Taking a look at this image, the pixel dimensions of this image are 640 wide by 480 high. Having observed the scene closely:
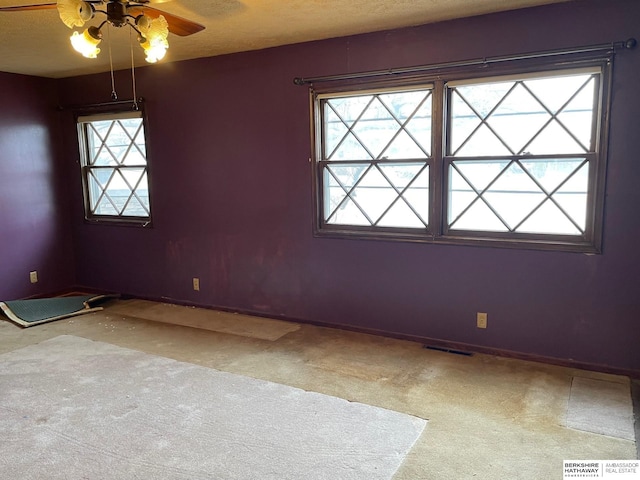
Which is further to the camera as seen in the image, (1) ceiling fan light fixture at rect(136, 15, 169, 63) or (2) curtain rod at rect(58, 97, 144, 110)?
(2) curtain rod at rect(58, 97, 144, 110)

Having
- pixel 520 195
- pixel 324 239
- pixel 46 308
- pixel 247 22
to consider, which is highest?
pixel 247 22

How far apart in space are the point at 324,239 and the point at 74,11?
95.7 inches

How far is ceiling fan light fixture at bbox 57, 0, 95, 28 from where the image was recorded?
A: 1.85 metres

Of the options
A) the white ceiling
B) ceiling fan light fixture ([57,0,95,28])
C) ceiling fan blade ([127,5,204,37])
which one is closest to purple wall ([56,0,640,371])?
the white ceiling

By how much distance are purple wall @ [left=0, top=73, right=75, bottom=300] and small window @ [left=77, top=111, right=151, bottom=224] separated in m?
0.35

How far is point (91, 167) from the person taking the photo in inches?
202

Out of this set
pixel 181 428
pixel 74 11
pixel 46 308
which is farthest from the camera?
pixel 46 308

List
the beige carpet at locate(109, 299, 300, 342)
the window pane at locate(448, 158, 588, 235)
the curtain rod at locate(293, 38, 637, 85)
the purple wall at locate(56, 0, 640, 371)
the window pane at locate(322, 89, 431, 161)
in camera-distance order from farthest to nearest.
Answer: the beige carpet at locate(109, 299, 300, 342)
the window pane at locate(322, 89, 431, 161)
the window pane at locate(448, 158, 588, 235)
the purple wall at locate(56, 0, 640, 371)
the curtain rod at locate(293, 38, 637, 85)

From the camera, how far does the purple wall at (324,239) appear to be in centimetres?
290

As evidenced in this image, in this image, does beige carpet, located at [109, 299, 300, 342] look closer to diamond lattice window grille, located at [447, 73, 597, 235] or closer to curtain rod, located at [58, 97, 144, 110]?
diamond lattice window grille, located at [447, 73, 597, 235]

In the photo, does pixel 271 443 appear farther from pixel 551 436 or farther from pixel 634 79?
pixel 634 79

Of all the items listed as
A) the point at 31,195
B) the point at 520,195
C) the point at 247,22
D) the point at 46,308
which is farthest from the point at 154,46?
the point at 31,195

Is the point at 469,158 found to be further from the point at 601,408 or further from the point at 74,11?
the point at 74,11

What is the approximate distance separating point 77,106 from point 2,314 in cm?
219
